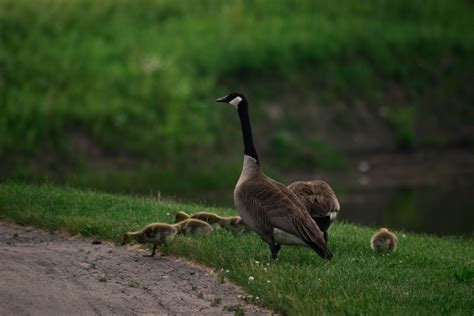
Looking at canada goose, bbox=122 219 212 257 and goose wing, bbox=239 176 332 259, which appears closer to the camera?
goose wing, bbox=239 176 332 259

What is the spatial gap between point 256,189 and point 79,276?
7.49 feet

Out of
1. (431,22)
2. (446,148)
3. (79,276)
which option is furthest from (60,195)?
(431,22)

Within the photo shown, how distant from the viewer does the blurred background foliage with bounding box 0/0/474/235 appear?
2712 centimetres

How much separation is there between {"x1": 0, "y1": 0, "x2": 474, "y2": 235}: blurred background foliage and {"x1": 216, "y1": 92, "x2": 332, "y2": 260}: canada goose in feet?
38.2

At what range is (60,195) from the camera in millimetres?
15984

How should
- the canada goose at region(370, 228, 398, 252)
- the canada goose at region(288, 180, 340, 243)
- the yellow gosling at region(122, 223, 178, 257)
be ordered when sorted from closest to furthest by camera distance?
the yellow gosling at region(122, 223, 178, 257), the canada goose at region(288, 180, 340, 243), the canada goose at region(370, 228, 398, 252)

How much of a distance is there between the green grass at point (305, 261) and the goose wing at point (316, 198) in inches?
21.9

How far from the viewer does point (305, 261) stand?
12.8 m

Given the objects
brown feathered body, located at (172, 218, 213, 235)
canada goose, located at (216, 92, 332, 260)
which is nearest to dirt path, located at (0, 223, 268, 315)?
brown feathered body, located at (172, 218, 213, 235)

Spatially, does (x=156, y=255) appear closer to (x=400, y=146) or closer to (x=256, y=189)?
(x=256, y=189)

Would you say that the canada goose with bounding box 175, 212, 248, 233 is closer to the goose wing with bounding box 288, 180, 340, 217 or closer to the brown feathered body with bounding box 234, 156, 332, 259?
the goose wing with bounding box 288, 180, 340, 217

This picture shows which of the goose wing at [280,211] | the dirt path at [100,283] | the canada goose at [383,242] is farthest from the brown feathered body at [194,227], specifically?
the canada goose at [383,242]

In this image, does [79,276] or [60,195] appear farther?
[60,195]

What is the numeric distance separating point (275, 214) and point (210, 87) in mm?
18046
